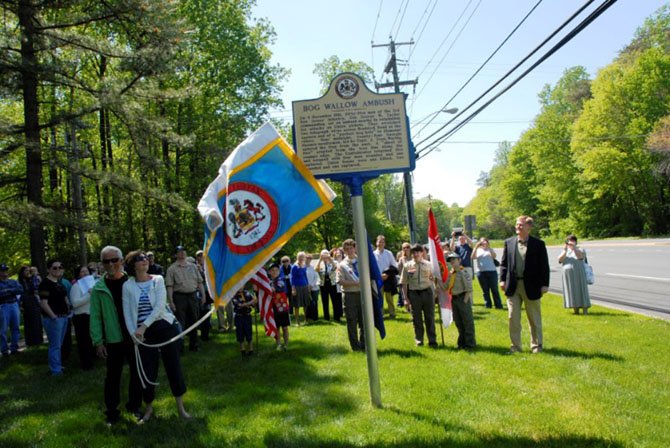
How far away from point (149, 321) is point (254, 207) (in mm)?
1737

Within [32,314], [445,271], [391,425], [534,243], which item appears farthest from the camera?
[32,314]

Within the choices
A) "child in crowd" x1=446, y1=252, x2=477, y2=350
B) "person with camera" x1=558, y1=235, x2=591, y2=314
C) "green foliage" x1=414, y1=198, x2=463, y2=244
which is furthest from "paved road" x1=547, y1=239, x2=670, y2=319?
"green foliage" x1=414, y1=198, x2=463, y2=244

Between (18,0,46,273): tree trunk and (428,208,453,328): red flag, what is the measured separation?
913 centimetres

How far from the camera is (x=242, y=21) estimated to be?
93.1 ft

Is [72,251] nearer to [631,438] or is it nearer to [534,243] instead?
[534,243]

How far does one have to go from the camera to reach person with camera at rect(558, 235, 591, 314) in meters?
10.9

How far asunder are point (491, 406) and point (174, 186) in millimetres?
23345

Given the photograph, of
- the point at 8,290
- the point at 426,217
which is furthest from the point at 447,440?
the point at 426,217

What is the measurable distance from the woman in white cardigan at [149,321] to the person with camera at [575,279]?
8.61 metres

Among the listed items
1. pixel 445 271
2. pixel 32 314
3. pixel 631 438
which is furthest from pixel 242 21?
pixel 631 438

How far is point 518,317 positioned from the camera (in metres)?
7.96

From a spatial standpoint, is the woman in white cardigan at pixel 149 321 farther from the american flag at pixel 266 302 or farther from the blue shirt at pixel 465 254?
the blue shirt at pixel 465 254

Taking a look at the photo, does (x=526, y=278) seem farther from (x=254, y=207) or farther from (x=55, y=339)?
(x=55, y=339)

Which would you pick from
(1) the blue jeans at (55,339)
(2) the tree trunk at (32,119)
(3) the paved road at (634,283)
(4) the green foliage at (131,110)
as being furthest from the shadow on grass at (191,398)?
(3) the paved road at (634,283)
